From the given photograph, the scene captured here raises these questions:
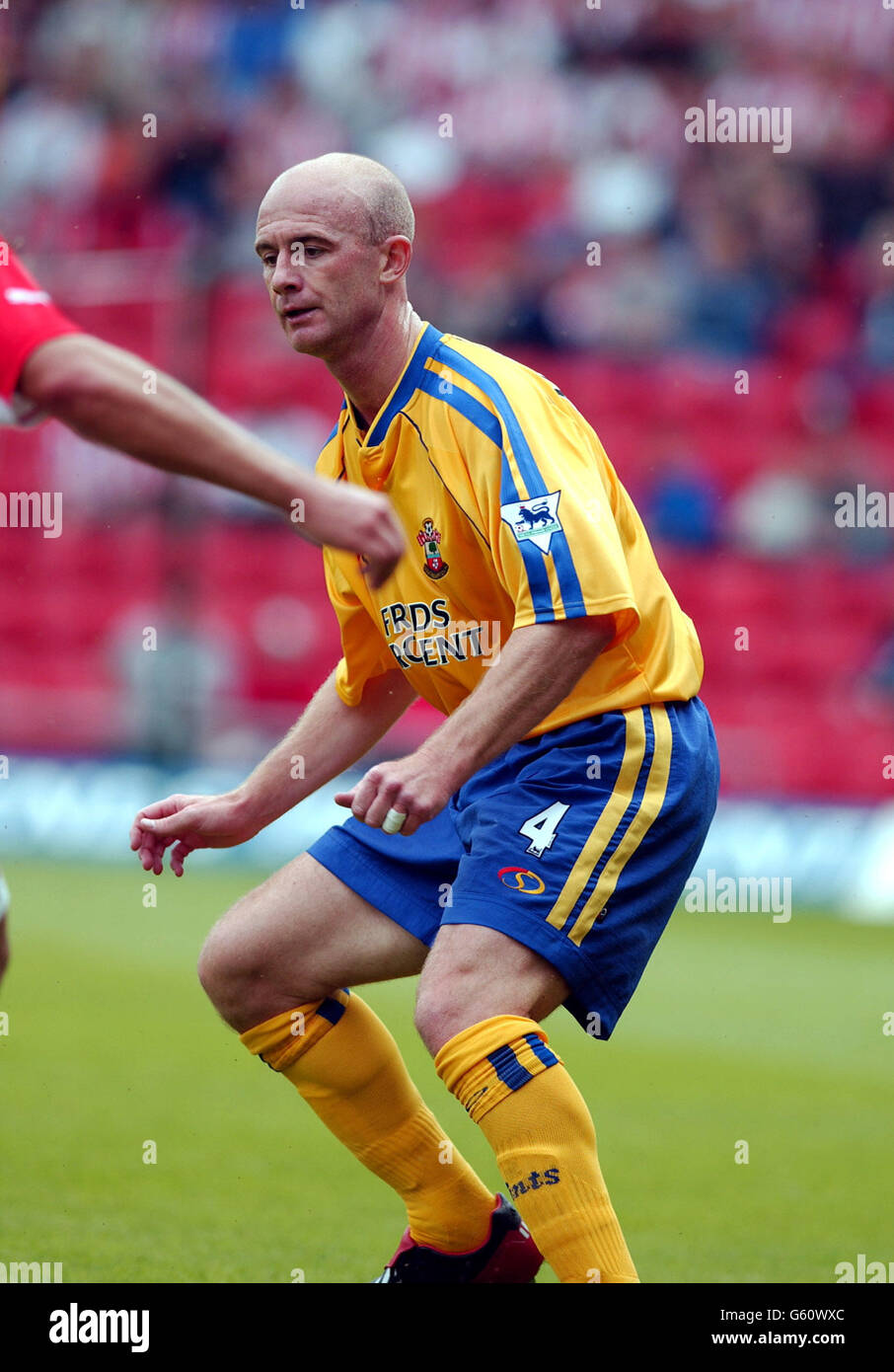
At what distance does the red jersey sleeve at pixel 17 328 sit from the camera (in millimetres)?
2725

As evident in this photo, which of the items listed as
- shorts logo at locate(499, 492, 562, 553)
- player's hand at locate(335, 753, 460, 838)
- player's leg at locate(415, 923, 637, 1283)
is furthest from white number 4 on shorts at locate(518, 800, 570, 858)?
shorts logo at locate(499, 492, 562, 553)

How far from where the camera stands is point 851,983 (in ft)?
28.3

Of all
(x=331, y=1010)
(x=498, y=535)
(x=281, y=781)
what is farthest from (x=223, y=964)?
(x=498, y=535)

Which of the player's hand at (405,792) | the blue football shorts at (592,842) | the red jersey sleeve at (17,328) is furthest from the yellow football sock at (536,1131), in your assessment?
the red jersey sleeve at (17,328)

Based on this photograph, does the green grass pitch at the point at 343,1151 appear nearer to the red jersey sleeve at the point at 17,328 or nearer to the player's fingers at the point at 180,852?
the player's fingers at the point at 180,852

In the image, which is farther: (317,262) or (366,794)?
(317,262)

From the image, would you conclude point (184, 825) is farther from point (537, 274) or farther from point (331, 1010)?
point (537, 274)

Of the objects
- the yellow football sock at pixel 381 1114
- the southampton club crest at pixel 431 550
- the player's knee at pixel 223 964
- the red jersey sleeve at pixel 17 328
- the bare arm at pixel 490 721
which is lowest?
the yellow football sock at pixel 381 1114

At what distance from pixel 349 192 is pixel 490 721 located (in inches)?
45.2

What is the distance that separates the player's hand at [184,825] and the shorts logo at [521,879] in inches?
31.5

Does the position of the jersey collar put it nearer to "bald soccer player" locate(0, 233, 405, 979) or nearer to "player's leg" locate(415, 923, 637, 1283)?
"bald soccer player" locate(0, 233, 405, 979)

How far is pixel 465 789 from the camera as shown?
3846 millimetres

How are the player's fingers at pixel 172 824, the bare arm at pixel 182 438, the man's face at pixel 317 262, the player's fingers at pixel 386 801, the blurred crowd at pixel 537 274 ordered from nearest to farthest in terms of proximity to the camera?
the bare arm at pixel 182 438 < the player's fingers at pixel 386 801 < the man's face at pixel 317 262 < the player's fingers at pixel 172 824 < the blurred crowd at pixel 537 274

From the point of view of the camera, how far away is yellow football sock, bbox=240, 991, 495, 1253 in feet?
12.7
